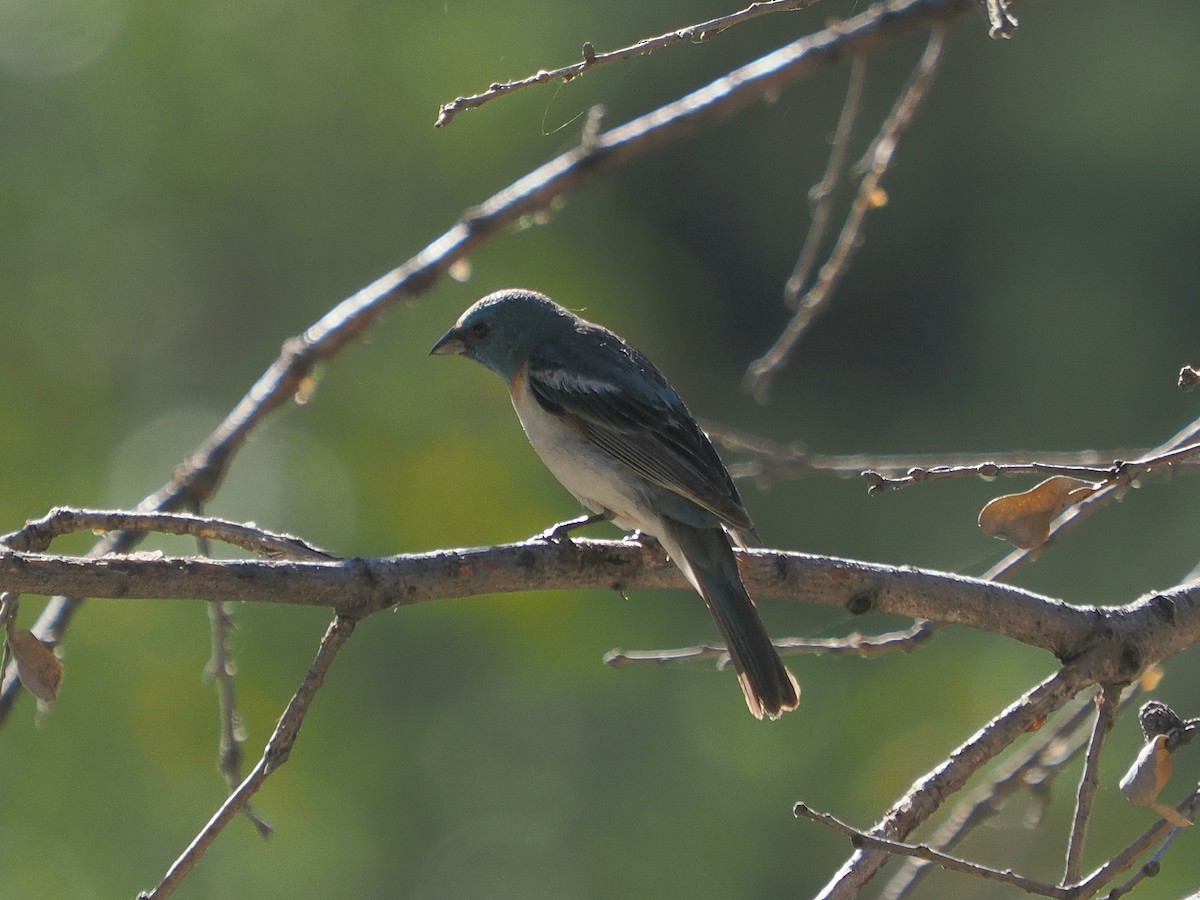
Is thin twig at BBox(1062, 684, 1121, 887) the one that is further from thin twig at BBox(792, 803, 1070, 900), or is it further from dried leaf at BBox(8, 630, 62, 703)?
dried leaf at BBox(8, 630, 62, 703)

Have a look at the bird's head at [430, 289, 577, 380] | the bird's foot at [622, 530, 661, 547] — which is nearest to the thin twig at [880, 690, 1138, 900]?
the bird's foot at [622, 530, 661, 547]

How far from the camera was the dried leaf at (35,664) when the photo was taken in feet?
6.59

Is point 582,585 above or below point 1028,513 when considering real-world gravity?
above

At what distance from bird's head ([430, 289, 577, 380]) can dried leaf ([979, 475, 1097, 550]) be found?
216 centimetres

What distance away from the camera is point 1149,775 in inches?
76.8

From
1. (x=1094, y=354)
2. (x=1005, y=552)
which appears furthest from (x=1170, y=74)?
(x=1005, y=552)

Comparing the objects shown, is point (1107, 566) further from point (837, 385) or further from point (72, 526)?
point (72, 526)

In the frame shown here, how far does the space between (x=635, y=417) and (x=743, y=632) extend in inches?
31.6

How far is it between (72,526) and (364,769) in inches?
141

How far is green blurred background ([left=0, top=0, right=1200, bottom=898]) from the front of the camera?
16.8 ft

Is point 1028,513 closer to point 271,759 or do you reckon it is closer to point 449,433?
point 271,759

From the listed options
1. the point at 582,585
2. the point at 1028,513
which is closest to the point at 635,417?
the point at 582,585

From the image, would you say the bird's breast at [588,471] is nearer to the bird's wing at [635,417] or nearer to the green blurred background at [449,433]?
the bird's wing at [635,417]

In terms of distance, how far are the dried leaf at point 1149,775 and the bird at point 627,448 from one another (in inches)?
43.2
